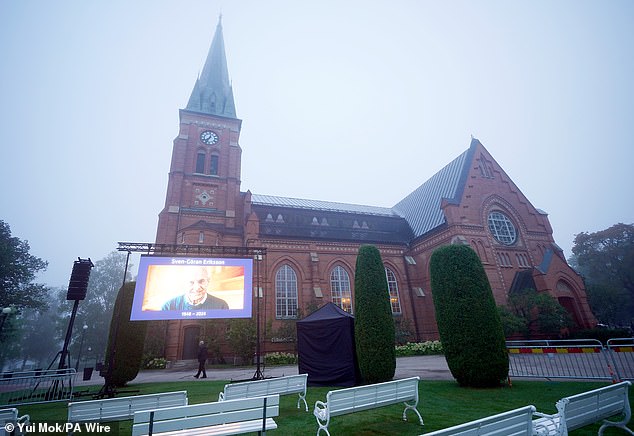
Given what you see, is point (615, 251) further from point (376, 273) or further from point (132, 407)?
point (132, 407)

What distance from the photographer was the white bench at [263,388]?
6.39 m

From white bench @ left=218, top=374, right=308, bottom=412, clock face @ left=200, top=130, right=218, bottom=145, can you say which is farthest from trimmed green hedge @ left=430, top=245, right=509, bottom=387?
clock face @ left=200, top=130, right=218, bottom=145

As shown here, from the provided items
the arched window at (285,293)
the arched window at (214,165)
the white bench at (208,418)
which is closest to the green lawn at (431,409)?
the white bench at (208,418)

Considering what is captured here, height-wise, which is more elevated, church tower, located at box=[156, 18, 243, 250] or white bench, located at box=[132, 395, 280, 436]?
church tower, located at box=[156, 18, 243, 250]

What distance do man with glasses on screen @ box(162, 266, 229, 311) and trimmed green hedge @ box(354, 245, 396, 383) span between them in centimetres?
683

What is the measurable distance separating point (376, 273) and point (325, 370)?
427cm

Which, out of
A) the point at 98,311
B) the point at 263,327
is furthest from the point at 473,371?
the point at 98,311

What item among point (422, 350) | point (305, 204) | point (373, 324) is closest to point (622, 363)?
point (373, 324)

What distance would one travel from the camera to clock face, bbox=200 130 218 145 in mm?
30311

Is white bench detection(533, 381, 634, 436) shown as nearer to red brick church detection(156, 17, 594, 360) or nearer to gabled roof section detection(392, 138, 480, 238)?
red brick church detection(156, 17, 594, 360)

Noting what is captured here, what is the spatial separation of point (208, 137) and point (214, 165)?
3369 millimetres

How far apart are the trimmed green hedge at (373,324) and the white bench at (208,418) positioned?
6.11m

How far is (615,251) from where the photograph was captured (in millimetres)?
39000

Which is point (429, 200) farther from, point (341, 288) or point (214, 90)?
point (214, 90)
